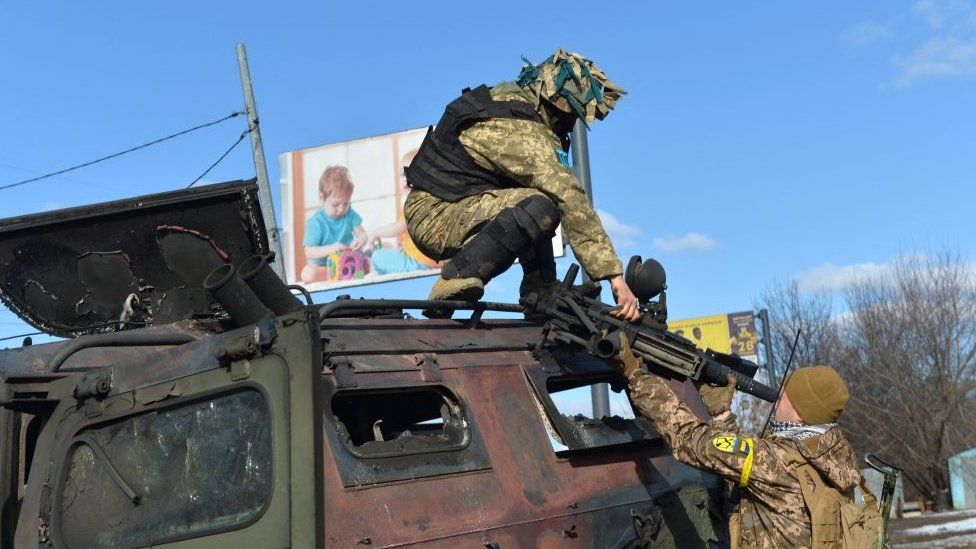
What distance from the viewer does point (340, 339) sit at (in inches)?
160

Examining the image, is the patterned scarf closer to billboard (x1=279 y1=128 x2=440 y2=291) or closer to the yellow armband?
the yellow armband

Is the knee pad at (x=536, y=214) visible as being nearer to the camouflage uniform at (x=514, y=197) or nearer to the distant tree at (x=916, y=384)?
the camouflage uniform at (x=514, y=197)

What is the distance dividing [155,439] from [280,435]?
605 mm

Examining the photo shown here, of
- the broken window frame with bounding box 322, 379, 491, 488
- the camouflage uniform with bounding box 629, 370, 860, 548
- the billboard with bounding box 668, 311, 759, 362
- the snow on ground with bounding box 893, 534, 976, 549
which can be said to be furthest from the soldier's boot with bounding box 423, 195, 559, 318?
the billboard with bounding box 668, 311, 759, 362

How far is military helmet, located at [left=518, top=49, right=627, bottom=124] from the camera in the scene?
5.73m

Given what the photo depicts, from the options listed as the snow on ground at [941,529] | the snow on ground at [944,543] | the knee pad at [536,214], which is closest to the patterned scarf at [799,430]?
the knee pad at [536,214]

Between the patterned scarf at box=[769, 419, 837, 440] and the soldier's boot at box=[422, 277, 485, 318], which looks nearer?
the patterned scarf at box=[769, 419, 837, 440]

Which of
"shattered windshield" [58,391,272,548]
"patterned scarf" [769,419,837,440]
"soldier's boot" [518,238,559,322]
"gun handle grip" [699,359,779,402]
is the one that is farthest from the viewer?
"soldier's boot" [518,238,559,322]

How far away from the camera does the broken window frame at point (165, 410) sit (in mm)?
3469

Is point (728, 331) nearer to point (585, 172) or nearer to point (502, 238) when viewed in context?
point (585, 172)

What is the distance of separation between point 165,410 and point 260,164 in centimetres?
1060

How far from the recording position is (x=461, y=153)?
18.8 feet

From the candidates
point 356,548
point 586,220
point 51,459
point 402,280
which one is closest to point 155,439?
point 51,459

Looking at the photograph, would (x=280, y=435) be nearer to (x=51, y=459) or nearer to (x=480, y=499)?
(x=480, y=499)
